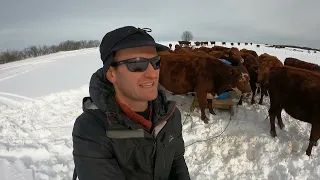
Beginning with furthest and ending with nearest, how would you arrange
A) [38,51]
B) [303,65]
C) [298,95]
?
1. [38,51]
2. [303,65]
3. [298,95]

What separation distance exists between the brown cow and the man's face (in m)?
4.69

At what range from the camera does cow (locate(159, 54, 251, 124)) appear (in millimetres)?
7418

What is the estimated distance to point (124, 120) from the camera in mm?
1749

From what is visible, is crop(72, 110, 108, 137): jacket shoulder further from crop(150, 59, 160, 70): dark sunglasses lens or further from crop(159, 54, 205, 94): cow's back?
crop(159, 54, 205, 94): cow's back

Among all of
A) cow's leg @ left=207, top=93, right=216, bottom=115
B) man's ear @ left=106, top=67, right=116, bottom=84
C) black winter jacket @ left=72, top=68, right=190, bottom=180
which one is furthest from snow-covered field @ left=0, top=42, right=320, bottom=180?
man's ear @ left=106, top=67, right=116, bottom=84

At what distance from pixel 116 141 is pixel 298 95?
5.01 m

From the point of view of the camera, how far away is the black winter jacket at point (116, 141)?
164 centimetres

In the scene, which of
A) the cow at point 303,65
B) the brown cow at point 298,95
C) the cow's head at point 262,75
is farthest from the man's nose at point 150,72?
the cow at point 303,65

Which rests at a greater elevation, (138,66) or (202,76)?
(138,66)

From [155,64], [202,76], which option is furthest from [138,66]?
[202,76]

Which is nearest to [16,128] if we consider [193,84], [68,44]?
[193,84]

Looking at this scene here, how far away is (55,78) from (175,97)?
22.6 feet

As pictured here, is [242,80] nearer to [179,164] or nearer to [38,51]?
[179,164]

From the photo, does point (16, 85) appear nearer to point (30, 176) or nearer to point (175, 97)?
point (175, 97)
